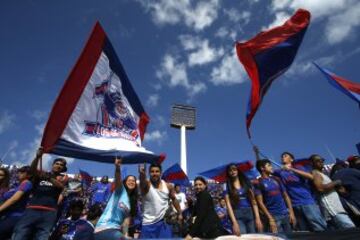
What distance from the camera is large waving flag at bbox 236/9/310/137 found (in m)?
6.40

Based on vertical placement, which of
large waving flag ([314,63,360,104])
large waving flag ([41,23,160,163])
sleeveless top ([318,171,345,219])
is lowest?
sleeveless top ([318,171,345,219])

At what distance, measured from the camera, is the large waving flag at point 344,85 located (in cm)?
662

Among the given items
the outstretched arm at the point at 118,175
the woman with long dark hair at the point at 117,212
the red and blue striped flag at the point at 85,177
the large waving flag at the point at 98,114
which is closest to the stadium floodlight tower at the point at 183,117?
the red and blue striped flag at the point at 85,177

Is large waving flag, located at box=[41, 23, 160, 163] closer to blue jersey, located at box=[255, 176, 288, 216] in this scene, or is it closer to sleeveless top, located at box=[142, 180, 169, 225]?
sleeveless top, located at box=[142, 180, 169, 225]

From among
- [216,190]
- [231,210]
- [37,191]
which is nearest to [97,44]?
[37,191]

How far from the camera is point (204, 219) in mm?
4523

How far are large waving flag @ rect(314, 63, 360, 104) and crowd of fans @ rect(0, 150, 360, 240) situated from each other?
54.8 inches

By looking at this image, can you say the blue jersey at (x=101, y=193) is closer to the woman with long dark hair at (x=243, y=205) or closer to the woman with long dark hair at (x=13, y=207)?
the woman with long dark hair at (x=13, y=207)

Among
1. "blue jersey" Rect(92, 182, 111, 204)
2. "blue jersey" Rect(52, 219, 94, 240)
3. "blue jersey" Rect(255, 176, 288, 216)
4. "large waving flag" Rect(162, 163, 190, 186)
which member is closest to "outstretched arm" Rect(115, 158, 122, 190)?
"blue jersey" Rect(52, 219, 94, 240)

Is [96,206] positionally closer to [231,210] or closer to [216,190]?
[231,210]

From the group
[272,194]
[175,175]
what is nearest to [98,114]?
[272,194]

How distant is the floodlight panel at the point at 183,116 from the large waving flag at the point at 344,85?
127 feet

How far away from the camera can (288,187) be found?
5.78m

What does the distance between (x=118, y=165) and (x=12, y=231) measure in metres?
1.92
